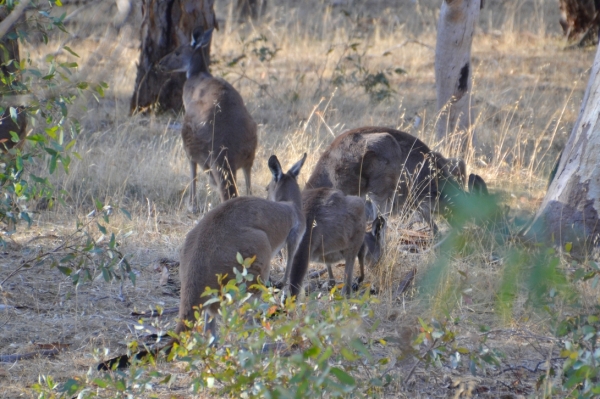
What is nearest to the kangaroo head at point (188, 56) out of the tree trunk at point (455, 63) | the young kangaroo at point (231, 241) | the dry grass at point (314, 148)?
the dry grass at point (314, 148)

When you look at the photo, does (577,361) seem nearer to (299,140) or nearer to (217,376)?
(217,376)

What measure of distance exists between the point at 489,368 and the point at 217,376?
175cm

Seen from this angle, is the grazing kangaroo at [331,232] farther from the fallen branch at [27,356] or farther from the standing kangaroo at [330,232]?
the fallen branch at [27,356]

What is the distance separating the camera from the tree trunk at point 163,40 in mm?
10117

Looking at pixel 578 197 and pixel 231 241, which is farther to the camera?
pixel 578 197

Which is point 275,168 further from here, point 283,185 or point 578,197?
point 578,197

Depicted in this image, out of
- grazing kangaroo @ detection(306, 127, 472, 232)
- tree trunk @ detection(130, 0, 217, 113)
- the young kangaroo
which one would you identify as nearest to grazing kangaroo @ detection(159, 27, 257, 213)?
grazing kangaroo @ detection(306, 127, 472, 232)

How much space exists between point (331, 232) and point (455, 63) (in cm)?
384

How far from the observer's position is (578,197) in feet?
17.7

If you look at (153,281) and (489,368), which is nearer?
(489,368)

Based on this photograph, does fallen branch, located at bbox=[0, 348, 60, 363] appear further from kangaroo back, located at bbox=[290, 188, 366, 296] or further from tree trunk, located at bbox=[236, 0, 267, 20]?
tree trunk, located at bbox=[236, 0, 267, 20]

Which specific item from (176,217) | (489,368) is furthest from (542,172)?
(489,368)

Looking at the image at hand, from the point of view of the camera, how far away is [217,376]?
8.64 ft

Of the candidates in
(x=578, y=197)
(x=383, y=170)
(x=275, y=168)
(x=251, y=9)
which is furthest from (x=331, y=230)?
(x=251, y=9)
